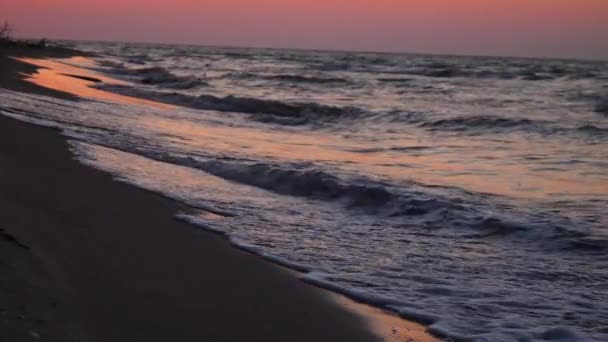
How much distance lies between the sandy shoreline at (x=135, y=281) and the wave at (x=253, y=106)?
502 inches

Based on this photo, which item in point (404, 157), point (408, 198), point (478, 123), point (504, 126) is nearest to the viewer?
point (408, 198)

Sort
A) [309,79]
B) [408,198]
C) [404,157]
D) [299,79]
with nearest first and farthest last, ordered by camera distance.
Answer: [408,198] → [404,157] → [309,79] → [299,79]

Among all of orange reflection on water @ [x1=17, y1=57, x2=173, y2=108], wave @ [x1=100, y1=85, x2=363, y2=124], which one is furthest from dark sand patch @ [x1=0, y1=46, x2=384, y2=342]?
orange reflection on water @ [x1=17, y1=57, x2=173, y2=108]

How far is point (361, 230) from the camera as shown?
20.6ft

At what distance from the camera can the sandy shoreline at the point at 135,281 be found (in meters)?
3.29

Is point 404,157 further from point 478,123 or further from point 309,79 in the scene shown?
point 309,79

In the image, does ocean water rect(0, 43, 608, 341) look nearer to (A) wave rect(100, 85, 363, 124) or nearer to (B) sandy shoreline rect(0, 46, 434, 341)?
(B) sandy shoreline rect(0, 46, 434, 341)

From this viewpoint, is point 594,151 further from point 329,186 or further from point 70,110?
point 70,110

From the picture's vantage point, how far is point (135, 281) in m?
4.00

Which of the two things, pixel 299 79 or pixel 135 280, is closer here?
pixel 135 280

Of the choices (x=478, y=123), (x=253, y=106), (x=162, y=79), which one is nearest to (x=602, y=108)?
(x=478, y=123)

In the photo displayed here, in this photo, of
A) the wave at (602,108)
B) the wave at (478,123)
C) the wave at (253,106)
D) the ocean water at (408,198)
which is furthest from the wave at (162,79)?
the wave at (602,108)

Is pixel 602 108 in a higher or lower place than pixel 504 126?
higher

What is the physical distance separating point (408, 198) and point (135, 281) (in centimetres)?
387
